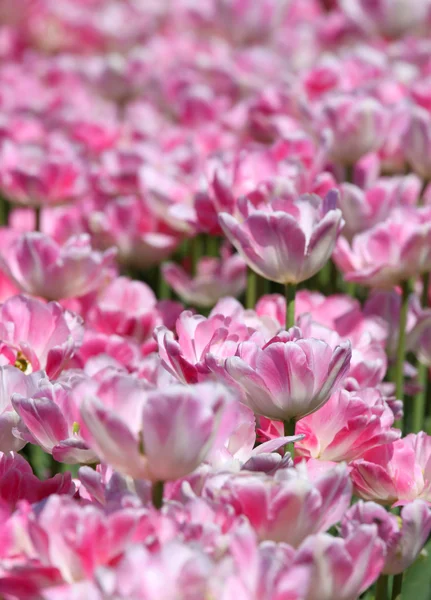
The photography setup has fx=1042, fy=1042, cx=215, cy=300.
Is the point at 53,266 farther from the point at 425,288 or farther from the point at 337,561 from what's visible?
the point at 337,561

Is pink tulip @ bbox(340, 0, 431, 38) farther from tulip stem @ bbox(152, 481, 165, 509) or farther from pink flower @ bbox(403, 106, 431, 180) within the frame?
tulip stem @ bbox(152, 481, 165, 509)

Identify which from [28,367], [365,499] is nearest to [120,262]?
[28,367]

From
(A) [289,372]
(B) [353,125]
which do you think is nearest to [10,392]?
(A) [289,372]

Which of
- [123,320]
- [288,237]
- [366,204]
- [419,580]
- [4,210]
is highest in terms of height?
[288,237]

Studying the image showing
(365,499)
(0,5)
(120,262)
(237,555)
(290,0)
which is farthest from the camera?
(0,5)

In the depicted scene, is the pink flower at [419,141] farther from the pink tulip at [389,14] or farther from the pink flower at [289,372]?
the pink tulip at [389,14]

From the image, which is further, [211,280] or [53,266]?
[211,280]

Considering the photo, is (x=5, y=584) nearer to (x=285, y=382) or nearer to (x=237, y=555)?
(x=237, y=555)
